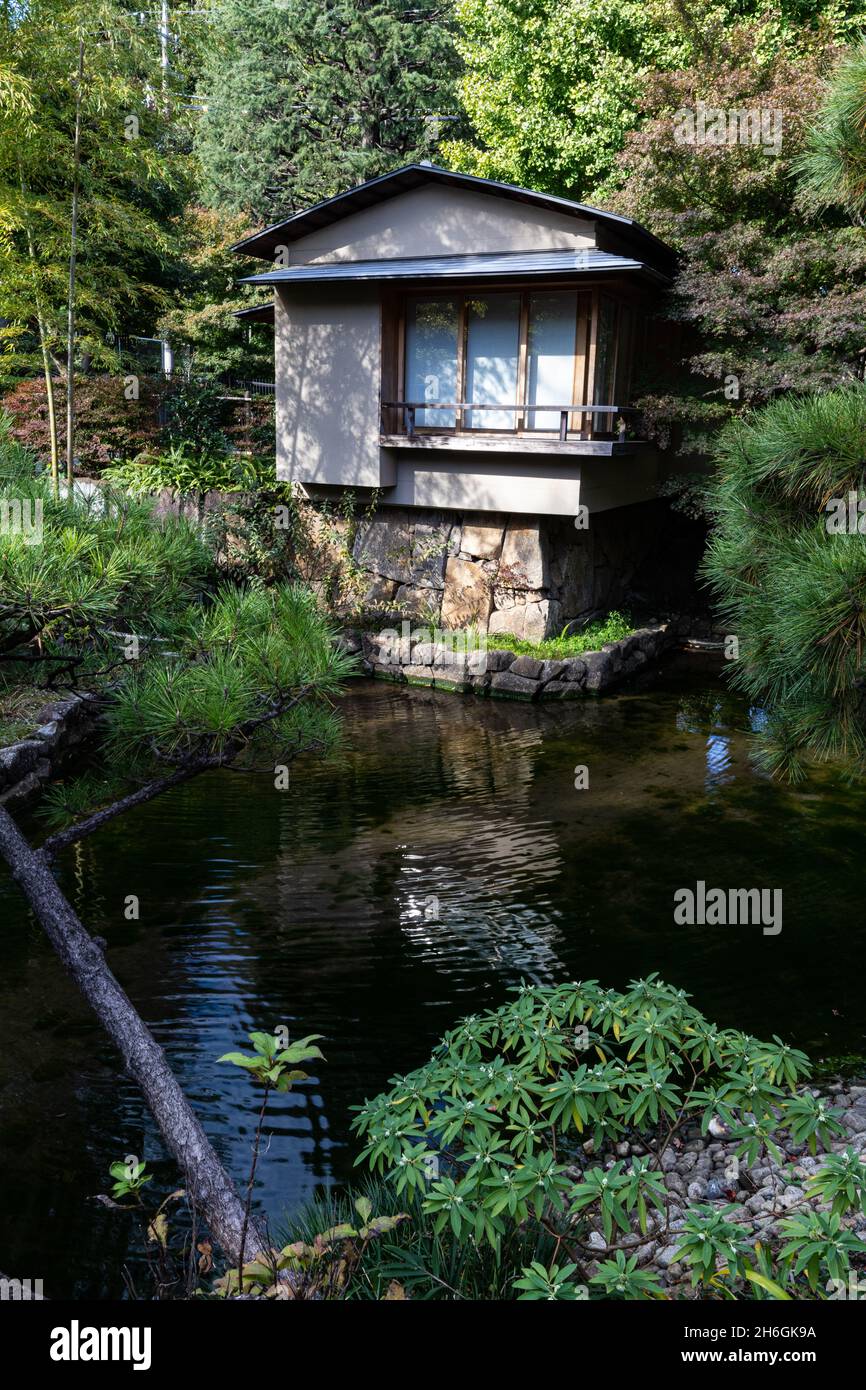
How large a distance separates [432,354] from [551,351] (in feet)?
5.63

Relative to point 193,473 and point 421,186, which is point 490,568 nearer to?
point 421,186

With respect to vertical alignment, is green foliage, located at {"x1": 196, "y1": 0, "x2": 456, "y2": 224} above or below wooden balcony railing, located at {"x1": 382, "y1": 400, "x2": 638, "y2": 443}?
above

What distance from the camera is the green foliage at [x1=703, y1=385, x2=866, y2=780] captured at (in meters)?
3.80

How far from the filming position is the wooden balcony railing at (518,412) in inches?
505

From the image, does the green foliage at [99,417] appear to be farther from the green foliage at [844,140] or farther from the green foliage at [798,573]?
the green foliage at [844,140]

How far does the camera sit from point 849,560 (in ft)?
12.0

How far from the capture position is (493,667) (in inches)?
527

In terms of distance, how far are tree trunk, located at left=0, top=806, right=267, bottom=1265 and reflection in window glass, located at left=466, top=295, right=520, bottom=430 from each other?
10.1 meters

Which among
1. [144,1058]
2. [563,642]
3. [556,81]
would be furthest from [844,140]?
[556,81]

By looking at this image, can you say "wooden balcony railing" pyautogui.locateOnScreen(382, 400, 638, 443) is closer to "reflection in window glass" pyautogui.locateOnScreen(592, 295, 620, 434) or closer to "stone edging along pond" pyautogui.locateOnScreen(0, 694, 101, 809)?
"reflection in window glass" pyautogui.locateOnScreen(592, 295, 620, 434)

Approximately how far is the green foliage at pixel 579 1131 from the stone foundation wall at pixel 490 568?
1014 cm

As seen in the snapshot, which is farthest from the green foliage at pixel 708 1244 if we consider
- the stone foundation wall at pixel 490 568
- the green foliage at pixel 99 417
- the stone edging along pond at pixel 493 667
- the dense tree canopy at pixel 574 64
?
the dense tree canopy at pixel 574 64

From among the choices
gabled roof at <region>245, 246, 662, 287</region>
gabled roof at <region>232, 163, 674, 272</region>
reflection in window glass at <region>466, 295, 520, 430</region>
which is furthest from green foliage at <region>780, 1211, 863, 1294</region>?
reflection in window glass at <region>466, 295, 520, 430</region>

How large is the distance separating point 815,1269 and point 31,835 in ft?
22.7
